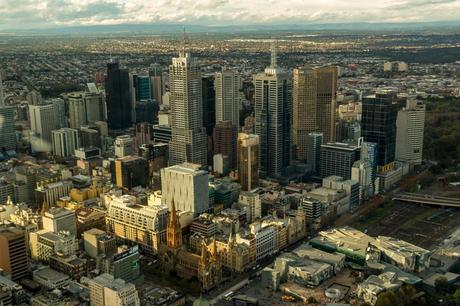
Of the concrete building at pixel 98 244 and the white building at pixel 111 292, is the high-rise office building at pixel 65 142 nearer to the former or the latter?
the concrete building at pixel 98 244

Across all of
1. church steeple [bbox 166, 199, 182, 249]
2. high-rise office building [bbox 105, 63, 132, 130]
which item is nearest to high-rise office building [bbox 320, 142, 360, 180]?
church steeple [bbox 166, 199, 182, 249]

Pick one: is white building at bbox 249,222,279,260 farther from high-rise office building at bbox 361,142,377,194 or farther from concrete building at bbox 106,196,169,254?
high-rise office building at bbox 361,142,377,194

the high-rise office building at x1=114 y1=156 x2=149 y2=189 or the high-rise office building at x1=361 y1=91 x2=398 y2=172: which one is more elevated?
the high-rise office building at x1=361 y1=91 x2=398 y2=172

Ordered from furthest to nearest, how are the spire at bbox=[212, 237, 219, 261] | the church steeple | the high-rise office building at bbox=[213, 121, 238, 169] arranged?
1. the high-rise office building at bbox=[213, 121, 238, 169]
2. the church steeple
3. the spire at bbox=[212, 237, 219, 261]

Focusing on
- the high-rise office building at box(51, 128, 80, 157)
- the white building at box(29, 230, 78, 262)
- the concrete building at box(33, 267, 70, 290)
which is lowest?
the concrete building at box(33, 267, 70, 290)

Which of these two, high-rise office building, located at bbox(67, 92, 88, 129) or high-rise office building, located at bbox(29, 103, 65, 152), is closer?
high-rise office building, located at bbox(29, 103, 65, 152)

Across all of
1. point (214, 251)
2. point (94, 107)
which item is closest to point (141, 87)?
point (94, 107)

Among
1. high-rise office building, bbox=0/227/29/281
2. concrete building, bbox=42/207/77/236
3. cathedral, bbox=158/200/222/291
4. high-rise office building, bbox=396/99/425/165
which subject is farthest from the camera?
high-rise office building, bbox=396/99/425/165

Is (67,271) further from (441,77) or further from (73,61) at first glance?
(73,61)

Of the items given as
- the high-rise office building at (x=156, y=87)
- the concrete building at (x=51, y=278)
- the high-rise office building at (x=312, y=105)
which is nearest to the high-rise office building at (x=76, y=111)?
the high-rise office building at (x=156, y=87)
